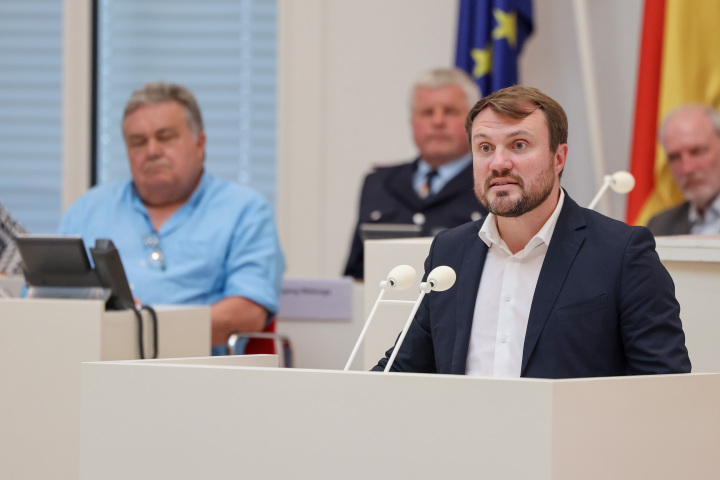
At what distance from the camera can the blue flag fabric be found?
4.73m

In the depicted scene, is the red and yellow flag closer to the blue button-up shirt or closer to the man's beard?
the blue button-up shirt

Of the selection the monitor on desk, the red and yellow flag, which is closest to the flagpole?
the red and yellow flag

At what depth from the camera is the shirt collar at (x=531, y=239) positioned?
193cm

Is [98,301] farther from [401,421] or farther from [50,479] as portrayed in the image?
[401,421]

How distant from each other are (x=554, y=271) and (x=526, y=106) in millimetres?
300

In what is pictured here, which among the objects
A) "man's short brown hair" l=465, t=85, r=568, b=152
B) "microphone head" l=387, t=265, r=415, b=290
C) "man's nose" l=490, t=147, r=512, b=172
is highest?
"man's short brown hair" l=465, t=85, r=568, b=152

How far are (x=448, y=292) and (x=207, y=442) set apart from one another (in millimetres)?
619

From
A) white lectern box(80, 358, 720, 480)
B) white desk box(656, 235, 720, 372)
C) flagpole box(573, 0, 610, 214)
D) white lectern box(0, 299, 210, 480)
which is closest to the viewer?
white lectern box(80, 358, 720, 480)

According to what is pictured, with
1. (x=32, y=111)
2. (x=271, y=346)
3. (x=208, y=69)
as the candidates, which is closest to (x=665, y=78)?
(x=271, y=346)

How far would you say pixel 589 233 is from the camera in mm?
1920

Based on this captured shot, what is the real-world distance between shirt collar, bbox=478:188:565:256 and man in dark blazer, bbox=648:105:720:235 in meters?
2.13

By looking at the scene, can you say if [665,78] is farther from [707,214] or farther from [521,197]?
[521,197]

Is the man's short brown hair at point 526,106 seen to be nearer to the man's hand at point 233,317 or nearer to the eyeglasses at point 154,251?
the man's hand at point 233,317

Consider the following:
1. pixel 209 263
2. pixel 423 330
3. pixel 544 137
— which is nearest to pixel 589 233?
pixel 544 137
